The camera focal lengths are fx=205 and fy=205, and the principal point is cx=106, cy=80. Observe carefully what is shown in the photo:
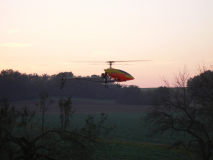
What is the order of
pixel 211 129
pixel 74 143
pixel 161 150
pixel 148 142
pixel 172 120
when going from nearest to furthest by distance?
pixel 74 143 < pixel 211 129 < pixel 172 120 < pixel 161 150 < pixel 148 142

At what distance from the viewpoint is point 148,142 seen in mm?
39969

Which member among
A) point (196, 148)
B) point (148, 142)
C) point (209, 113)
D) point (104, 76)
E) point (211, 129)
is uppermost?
point (104, 76)

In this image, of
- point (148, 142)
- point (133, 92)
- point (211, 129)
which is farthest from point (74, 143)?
point (133, 92)

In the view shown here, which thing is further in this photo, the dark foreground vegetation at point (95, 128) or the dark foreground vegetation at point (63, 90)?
the dark foreground vegetation at point (63, 90)

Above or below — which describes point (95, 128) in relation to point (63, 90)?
below

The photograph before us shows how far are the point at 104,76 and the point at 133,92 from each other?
330 ft

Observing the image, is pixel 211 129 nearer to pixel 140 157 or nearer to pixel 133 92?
pixel 140 157

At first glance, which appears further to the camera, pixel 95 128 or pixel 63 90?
pixel 63 90

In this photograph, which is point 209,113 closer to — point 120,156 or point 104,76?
point 104,76

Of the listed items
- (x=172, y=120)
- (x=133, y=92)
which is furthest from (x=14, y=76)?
(x=172, y=120)

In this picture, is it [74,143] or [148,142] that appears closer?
[74,143]

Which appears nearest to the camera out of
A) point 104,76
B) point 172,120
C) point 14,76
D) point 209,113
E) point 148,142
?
point 209,113

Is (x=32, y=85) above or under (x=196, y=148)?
above

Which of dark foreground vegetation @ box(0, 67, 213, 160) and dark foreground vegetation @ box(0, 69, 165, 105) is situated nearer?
dark foreground vegetation @ box(0, 67, 213, 160)
